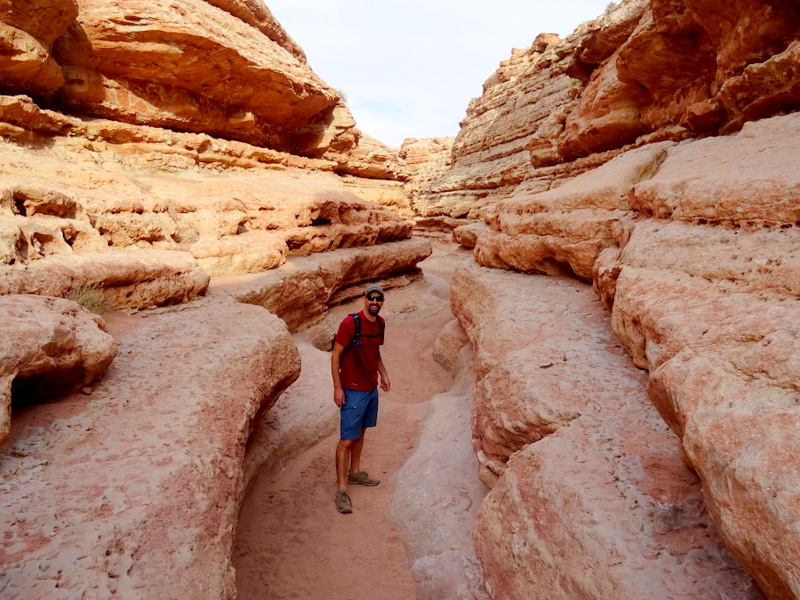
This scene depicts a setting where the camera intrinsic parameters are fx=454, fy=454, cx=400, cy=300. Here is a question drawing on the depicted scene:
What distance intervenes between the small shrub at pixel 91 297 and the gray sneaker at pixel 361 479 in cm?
313

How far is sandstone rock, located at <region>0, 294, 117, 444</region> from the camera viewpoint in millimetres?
2680

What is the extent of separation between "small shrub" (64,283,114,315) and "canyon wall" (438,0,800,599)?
13.3 ft

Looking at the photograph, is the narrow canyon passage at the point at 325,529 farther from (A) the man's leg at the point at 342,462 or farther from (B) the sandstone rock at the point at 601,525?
(B) the sandstone rock at the point at 601,525

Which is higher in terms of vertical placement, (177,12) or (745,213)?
(177,12)

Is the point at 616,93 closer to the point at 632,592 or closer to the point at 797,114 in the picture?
the point at 797,114

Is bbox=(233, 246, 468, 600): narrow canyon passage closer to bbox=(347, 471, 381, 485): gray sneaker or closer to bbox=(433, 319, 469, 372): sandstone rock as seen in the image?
bbox=(347, 471, 381, 485): gray sneaker

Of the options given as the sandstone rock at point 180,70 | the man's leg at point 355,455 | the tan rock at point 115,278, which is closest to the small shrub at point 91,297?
the tan rock at point 115,278

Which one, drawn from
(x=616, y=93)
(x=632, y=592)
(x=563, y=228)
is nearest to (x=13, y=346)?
(x=632, y=592)

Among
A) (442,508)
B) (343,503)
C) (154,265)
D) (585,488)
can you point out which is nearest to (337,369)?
(343,503)

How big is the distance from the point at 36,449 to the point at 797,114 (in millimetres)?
7155

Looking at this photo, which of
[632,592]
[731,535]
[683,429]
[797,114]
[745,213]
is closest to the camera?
[731,535]

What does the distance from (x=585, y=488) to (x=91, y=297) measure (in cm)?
487

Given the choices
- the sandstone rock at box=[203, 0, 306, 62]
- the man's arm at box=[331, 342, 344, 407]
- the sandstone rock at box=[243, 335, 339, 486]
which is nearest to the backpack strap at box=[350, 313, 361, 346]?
the man's arm at box=[331, 342, 344, 407]

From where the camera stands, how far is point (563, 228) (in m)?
6.50
